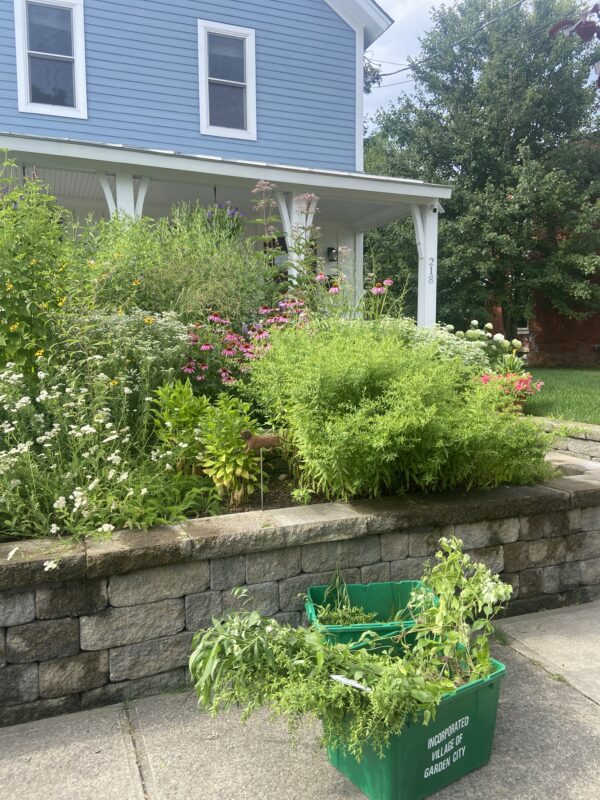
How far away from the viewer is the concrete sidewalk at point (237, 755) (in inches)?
73.2

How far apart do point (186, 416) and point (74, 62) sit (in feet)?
24.7

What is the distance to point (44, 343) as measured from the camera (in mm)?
3225

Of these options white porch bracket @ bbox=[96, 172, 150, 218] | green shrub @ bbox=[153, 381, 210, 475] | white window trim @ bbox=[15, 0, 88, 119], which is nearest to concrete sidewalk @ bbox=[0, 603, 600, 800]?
green shrub @ bbox=[153, 381, 210, 475]

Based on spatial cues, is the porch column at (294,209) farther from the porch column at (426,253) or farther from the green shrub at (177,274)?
the green shrub at (177,274)

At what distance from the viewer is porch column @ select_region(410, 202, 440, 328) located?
9.09 meters

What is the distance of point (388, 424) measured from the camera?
8.47 feet

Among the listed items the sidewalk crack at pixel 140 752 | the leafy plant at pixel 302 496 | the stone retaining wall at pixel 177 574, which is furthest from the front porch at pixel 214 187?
the sidewalk crack at pixel 140 752

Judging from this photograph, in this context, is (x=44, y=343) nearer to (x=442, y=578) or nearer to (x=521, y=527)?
(x=442, y=578)

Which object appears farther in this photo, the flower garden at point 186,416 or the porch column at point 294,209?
the porch column at point 294,209

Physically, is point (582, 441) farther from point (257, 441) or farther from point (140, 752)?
point (140, 752)

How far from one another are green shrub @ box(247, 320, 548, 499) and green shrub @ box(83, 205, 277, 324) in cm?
146

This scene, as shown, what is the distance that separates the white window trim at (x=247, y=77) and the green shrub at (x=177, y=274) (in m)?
4.57

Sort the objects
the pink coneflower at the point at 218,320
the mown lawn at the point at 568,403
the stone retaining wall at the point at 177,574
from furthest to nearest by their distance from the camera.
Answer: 1. the mown lawn at the point at 568,403
2. the pink coneflower at the point at 218,320
3. the stone retaining wall at the point at 177,574

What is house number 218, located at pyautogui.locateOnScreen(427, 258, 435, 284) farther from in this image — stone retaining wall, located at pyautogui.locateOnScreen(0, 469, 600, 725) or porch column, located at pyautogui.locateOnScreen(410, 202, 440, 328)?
stone retaining wall, located at pyautogui.locateOnScreen(0, 469, 600, 725)
